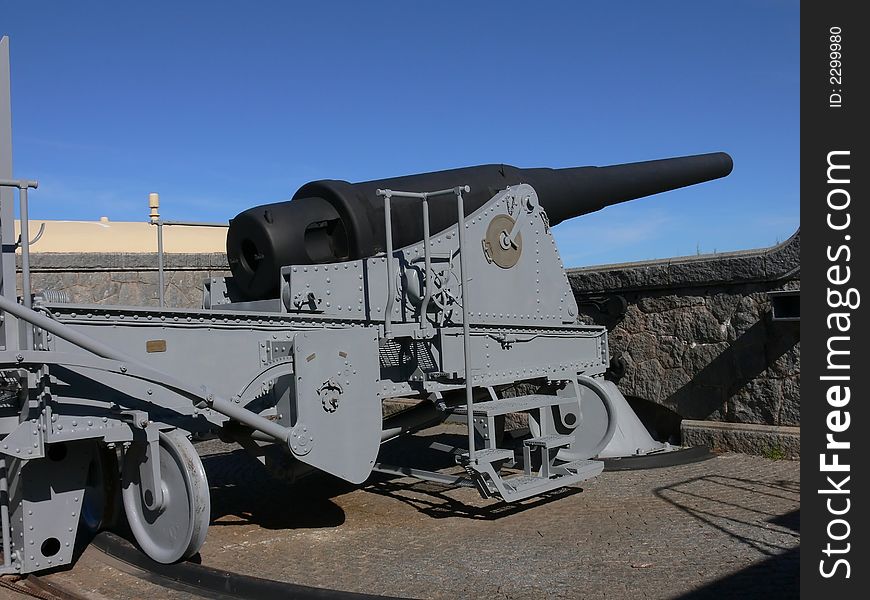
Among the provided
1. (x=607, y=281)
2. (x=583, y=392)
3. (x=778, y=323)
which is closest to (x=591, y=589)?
(x=583, y=392)

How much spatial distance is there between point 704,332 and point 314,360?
16.4 feet

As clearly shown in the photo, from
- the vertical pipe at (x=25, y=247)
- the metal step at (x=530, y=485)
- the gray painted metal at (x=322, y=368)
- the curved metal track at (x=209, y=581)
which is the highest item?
the vertical pipe at (x=25, y=247)

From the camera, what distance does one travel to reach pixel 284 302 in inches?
228

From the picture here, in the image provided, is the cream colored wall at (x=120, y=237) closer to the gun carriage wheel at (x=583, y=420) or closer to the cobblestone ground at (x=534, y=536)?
the gun carriage wheel at (x=583, y=420)

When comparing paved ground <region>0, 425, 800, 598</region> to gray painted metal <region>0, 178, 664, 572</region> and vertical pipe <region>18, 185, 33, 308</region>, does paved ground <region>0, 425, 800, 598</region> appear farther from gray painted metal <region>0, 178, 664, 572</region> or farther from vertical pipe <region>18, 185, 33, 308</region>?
vertical pipe <region>18, 185, 33, 308</region>

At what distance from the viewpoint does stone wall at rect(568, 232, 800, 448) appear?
8336 millimetres

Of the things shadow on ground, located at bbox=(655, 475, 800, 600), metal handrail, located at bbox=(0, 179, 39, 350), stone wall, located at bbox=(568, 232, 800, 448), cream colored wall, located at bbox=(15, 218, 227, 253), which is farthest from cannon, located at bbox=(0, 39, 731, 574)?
cream colored wall, located at bbox=(15, 218, 227, 253)

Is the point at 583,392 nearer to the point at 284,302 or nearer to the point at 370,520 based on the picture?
the point at 370,520

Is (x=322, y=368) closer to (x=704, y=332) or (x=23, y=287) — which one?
(x=23, y=287)

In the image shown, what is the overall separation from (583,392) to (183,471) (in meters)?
4.00

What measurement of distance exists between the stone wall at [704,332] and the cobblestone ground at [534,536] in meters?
0.86

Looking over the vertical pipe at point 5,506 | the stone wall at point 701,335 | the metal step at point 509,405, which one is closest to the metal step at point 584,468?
the metal step at point 509,405

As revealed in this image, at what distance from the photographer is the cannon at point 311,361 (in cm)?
473

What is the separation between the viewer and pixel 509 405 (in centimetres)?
648
